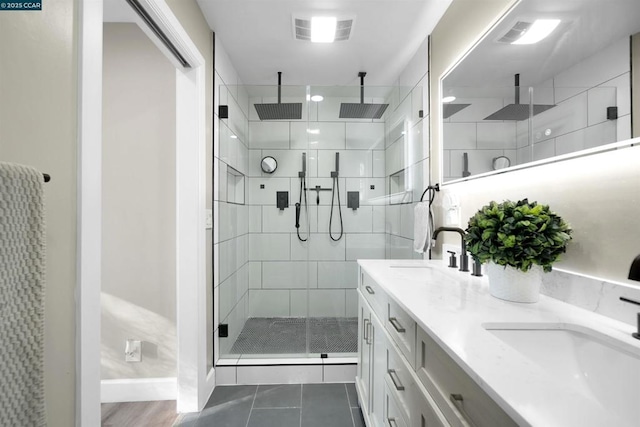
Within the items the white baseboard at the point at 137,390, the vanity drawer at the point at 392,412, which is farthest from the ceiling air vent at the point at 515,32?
the white baseboard at the point at 137,390

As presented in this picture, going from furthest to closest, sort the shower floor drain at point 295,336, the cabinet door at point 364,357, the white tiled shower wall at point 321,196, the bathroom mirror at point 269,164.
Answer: the bathroom mirror at point 269,164 → the white tiled shower wall at point 321,196 → the shower floor drain at point 295,336 → the cabinet door at point 364,357

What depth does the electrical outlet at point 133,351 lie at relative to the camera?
6.10 feet

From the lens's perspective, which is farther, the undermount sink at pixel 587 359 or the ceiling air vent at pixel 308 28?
the ceiling air vent at pixel 308 28

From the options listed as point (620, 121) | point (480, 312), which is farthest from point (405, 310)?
point (620, 121)

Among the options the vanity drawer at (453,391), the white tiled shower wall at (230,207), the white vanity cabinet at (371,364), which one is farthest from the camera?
the white tiled shower wall at (230,207)

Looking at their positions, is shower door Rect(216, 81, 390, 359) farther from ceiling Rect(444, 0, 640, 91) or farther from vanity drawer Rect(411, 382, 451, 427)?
vanity drawer Rect(411, 382, 451, 427)

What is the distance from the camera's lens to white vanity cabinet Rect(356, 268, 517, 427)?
1.94ft

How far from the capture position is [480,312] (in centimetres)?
86

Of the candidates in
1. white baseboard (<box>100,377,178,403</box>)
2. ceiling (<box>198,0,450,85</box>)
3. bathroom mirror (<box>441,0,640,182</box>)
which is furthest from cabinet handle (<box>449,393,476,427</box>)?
ceiling (<box>198,0,450,85</box>)

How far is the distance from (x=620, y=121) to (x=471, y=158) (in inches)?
28.4

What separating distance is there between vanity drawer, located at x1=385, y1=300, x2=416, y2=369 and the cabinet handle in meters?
0.23

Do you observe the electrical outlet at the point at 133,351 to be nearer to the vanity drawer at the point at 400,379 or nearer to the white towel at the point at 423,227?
the vanity drawer at the point at 400,379

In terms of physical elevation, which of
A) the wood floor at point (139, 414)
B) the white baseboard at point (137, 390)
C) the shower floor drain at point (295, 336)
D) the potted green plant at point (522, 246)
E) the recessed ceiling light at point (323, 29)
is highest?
the recessed ceiling light at point (323, 29)

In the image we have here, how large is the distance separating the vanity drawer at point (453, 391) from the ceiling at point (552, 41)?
103cm
